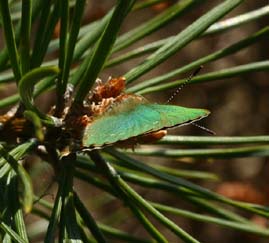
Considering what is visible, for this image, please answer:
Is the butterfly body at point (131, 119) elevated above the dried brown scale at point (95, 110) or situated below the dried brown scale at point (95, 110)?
below

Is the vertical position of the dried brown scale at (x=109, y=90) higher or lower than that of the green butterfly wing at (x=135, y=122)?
higher

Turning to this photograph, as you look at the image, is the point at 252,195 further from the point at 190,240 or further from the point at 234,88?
the point at 190,240

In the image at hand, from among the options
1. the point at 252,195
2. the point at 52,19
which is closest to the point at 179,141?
the point at 52,19

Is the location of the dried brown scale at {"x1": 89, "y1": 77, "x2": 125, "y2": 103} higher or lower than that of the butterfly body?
higher

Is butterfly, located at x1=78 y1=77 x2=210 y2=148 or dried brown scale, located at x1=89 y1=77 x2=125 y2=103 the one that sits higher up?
dried brown scale, located at x1=89 y1=77 x2=125 y2=103

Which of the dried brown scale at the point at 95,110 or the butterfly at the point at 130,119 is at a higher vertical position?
the dried brown scale at the point at 95,110
